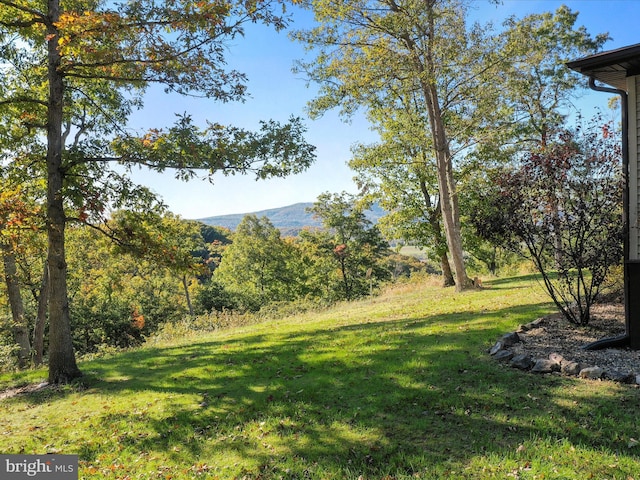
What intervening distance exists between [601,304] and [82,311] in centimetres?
2810

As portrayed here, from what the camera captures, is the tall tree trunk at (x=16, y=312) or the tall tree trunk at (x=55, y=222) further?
the tall tree trunk at (x=16, y=312)

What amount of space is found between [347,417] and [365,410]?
26cm

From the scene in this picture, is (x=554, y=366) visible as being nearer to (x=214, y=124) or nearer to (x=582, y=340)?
(x=582, y=340)

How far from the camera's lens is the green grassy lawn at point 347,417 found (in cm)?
396

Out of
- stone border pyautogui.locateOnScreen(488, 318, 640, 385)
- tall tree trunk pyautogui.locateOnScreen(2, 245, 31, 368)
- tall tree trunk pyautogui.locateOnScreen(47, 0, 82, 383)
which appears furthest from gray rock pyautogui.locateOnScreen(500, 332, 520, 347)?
tall tree trunk pyautogui.locateOnScreen(2, 245, 31, 368)

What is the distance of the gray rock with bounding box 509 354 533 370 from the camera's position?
575 cm

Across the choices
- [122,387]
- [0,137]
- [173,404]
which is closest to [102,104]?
[0,137]

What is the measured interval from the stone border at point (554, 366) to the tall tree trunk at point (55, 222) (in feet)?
24.9

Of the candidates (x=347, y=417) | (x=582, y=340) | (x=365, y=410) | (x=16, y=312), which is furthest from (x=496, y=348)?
(x=16, y=312)

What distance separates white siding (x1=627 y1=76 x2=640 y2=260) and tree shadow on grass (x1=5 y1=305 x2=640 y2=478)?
2.66m

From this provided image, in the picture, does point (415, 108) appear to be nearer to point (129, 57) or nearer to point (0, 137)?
point (129, 57)
